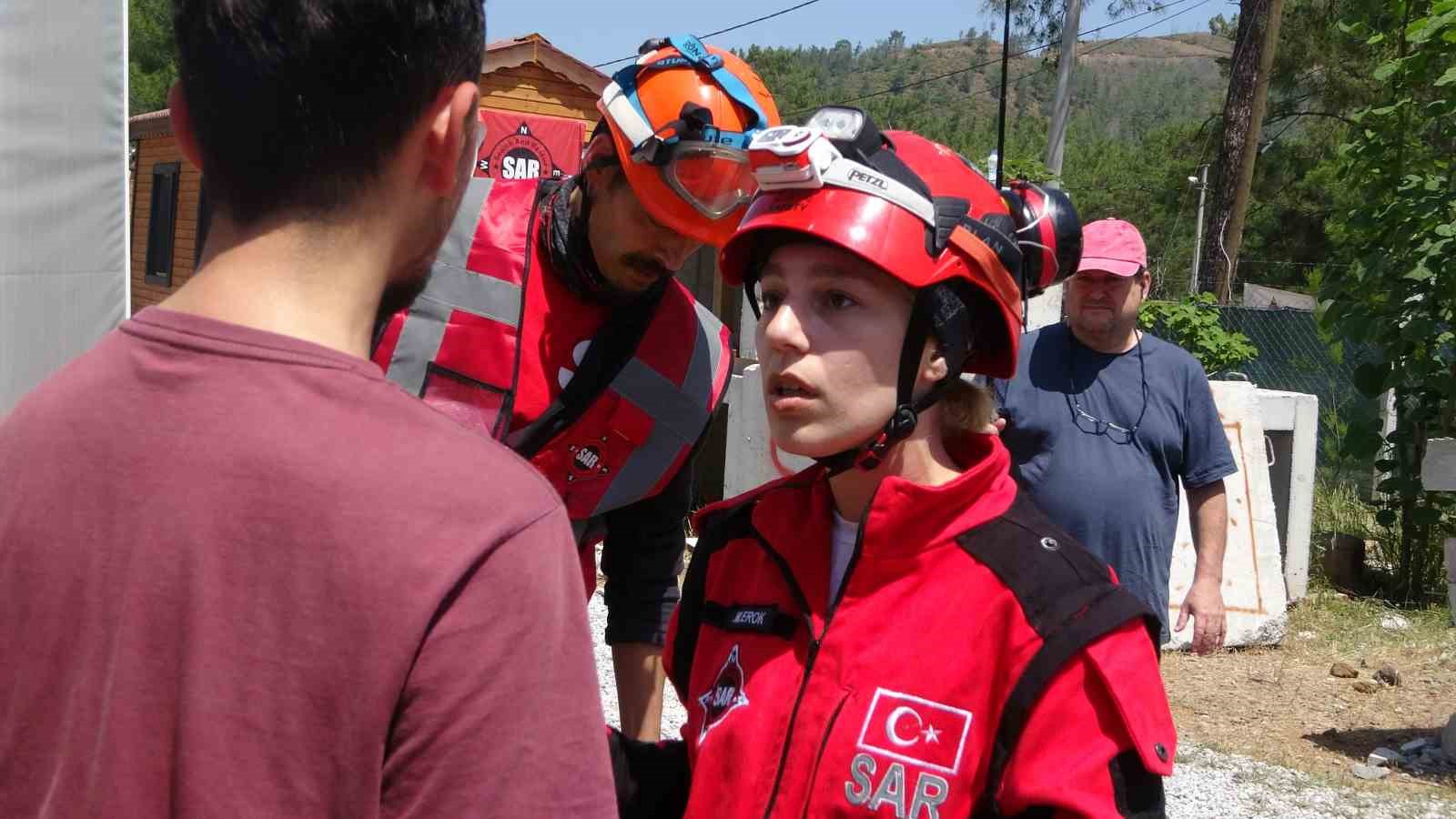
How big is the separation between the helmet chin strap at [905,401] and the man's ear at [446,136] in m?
0.99

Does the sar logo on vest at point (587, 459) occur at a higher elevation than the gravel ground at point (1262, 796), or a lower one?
higher

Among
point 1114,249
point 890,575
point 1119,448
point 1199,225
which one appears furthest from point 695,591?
point 1199,225

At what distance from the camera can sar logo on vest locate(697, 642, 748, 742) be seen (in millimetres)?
2068

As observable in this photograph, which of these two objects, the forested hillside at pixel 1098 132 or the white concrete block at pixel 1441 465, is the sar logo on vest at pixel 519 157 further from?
the white concrete block at pixel 1441 465

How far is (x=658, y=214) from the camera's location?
291 centimetres

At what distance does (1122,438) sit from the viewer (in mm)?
4988

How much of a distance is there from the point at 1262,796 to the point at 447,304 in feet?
13.9

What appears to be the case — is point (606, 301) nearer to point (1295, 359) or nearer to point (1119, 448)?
point (1119, 448)

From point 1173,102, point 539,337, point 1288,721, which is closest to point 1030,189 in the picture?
point 539,337

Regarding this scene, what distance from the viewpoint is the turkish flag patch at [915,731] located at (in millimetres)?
1841

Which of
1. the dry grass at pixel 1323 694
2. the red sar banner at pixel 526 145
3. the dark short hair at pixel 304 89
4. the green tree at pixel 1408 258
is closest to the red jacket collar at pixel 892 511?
the dark short hair at pixel 304 89

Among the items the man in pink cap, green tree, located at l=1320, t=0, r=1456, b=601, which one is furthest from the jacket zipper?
green tree, located at l=1320, t=0, r=1456, b=601

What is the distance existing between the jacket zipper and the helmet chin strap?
0.20 feet

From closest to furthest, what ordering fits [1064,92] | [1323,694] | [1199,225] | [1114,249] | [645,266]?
1. [645,266]
2. [1114,249]
3. [1323,694]
4. [1064,92]
5. [1199,225]
